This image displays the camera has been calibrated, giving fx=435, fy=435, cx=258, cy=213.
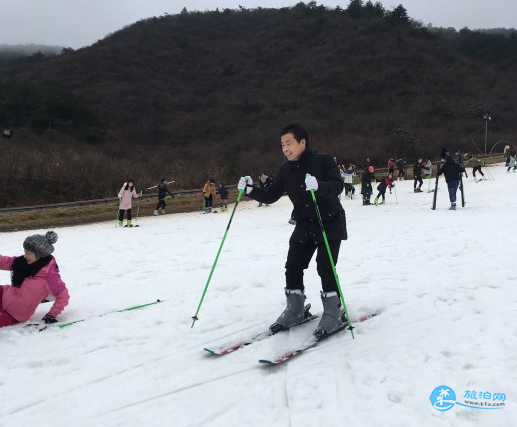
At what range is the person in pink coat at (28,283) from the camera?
489 cm

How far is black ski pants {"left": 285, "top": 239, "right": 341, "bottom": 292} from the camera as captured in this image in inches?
165

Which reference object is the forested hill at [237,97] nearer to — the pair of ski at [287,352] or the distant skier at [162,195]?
the distant skier at [162,195]

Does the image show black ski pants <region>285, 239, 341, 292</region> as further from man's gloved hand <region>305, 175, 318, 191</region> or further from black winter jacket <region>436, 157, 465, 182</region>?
black winter jacket <region>436, 157, 465, 182</region>

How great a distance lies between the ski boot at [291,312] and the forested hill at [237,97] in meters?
26.1

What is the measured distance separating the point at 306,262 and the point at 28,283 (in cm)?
314

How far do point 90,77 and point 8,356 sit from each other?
75684mm

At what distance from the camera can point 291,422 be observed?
289 centimetres

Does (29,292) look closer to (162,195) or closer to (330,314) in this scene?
(330,314)

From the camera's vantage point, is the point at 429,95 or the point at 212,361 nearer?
the point at 212,361

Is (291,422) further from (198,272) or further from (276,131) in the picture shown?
(276,131)

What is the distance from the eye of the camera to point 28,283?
491 cm

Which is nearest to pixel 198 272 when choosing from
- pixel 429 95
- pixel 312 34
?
pixel 429 95

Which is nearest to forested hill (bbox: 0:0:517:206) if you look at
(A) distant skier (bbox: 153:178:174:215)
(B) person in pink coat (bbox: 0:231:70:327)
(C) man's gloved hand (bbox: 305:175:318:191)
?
(A) distant skier (bbox: 153:178:174:215)

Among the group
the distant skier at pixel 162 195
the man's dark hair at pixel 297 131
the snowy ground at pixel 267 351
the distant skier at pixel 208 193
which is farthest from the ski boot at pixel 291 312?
the distant skier at pixel 162 195
